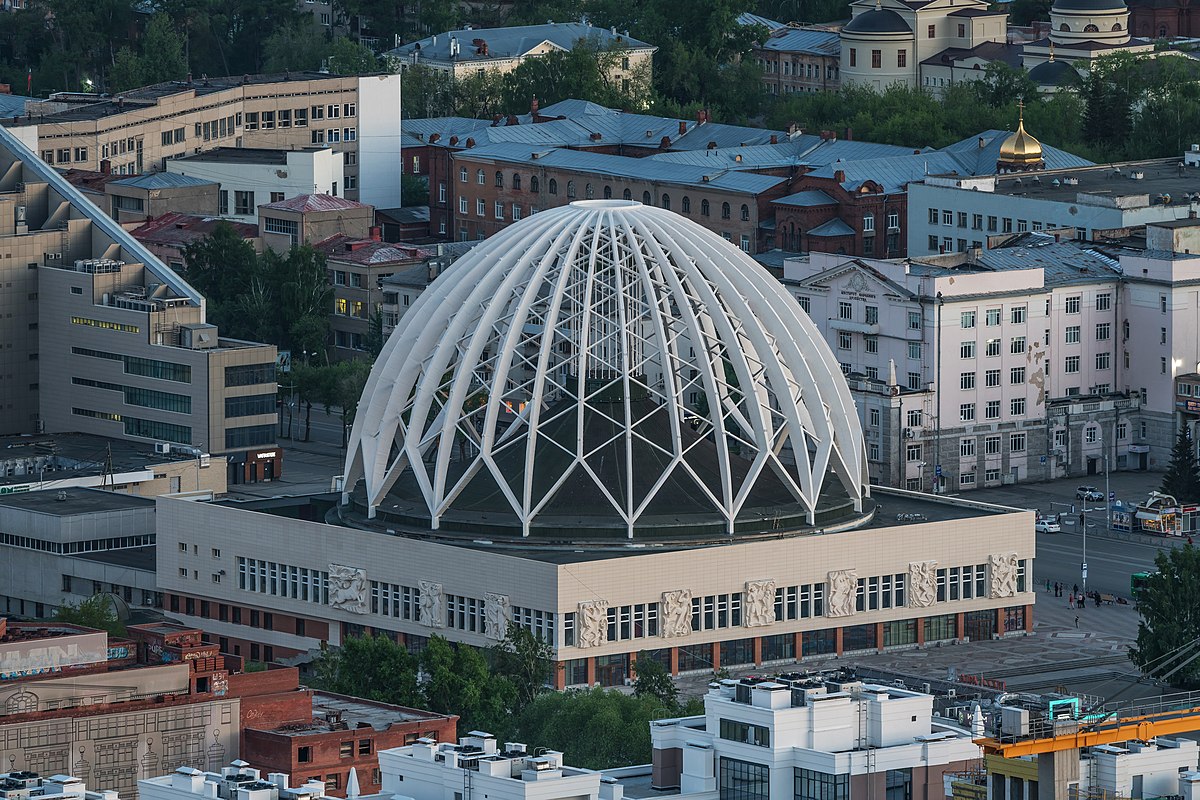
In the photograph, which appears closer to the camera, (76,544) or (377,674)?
(377,674)

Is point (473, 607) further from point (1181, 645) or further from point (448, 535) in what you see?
point (1181, 645)

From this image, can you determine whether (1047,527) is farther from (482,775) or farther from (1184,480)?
(482,775)

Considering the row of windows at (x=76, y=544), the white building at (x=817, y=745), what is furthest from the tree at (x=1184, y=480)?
the white building at (x=817, y=745)

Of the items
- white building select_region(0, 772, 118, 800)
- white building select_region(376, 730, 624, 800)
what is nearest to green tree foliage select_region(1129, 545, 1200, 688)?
white building select_region(376, 730, 624, 800)

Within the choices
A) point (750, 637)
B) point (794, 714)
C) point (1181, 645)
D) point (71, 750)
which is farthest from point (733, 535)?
point (794, 714)

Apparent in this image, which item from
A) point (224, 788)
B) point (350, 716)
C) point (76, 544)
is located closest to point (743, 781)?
point (224, 788)

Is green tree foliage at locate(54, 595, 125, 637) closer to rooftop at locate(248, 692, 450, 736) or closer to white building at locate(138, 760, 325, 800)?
rooftop at locate(248, 692, 450, 736)
